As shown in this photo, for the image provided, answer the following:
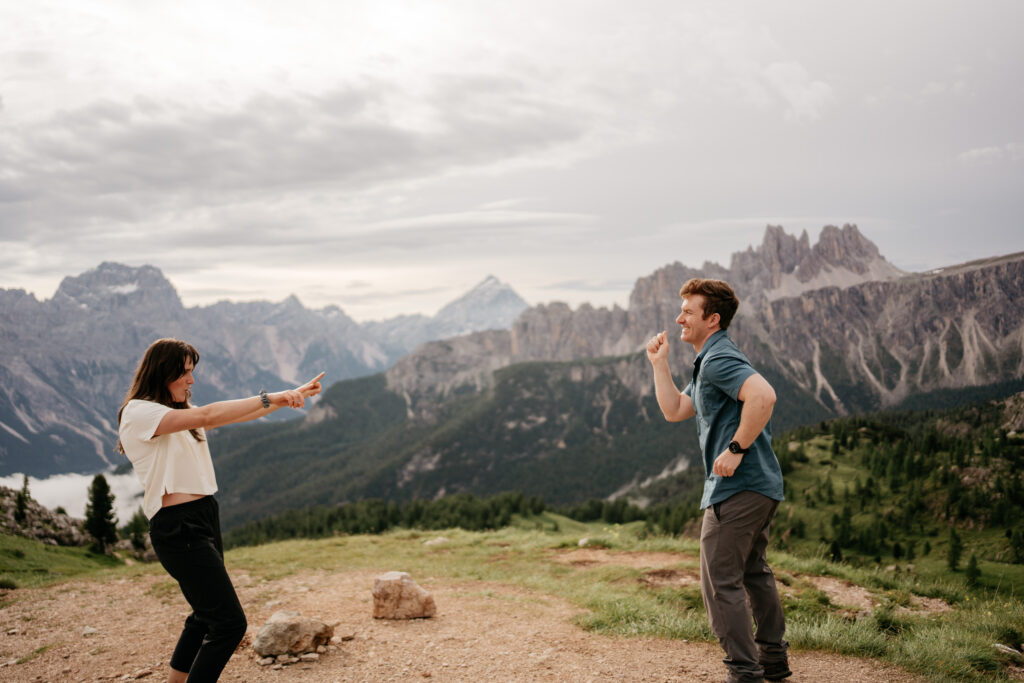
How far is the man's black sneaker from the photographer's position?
6.20 meters

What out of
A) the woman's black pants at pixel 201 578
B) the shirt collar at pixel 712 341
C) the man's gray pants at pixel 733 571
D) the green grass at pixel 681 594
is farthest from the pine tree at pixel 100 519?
the shirt collar at pixel 712 341

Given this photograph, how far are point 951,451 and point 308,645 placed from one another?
4155 centimetres

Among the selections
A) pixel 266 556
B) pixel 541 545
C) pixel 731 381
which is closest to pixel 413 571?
pixel 541 545

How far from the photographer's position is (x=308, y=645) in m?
7.84

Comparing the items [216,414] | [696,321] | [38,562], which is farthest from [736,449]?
[38,562]

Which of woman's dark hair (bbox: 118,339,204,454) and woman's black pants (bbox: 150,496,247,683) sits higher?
woman's dark hair (bbox: 118,339,204,454)

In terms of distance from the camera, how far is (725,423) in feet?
19.3

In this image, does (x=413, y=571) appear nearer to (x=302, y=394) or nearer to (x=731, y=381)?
(x=302, y=394)

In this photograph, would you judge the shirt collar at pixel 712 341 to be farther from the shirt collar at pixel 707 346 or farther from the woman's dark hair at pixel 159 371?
the woman's dark hair at pixel 159 371

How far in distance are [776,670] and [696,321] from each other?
3.99m

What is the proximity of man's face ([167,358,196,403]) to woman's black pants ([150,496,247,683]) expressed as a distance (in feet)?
3.65

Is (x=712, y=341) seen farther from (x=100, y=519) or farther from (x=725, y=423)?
(x=100, y=519)

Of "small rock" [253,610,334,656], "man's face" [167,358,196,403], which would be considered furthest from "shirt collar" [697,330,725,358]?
"small rock" [253,610,334,656]

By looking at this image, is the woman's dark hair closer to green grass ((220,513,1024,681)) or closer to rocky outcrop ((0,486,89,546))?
green grass ((220,513,1024,681))
